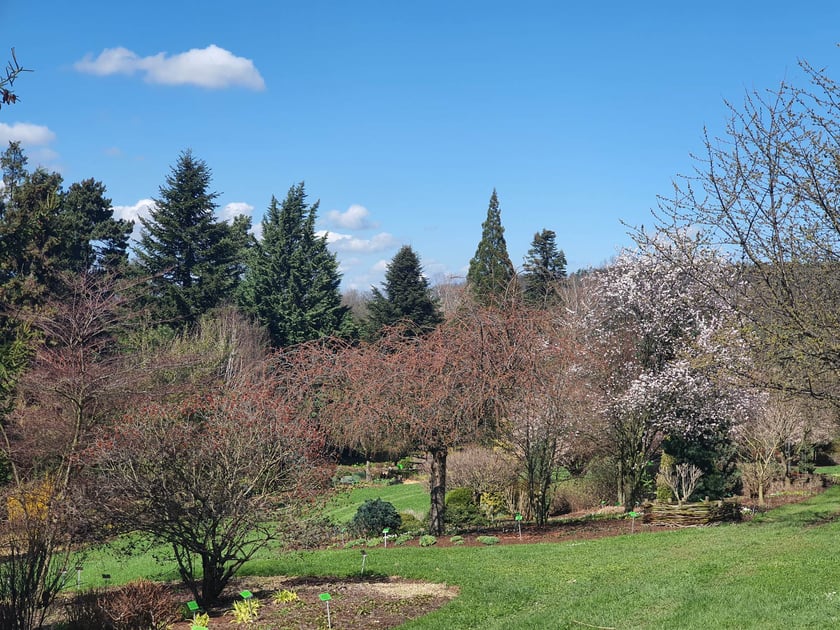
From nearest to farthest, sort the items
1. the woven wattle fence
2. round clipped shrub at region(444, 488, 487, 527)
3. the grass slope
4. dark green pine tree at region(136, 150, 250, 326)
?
the grass slope
the woven wattle fence
round clipped shrub at region(444, 488, 487, 527)
dark green pine tree at region(136, 150, 250, 326)

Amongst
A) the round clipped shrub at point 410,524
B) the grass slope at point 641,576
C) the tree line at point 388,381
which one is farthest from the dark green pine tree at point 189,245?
the grass slope at point 641,576

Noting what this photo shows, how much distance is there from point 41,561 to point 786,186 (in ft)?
29.9

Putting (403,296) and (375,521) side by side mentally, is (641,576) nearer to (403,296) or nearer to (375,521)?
(375,521)

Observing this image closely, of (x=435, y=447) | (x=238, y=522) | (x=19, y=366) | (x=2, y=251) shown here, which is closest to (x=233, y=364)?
(x=2, y=251)

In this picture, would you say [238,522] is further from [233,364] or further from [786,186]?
[233,364]

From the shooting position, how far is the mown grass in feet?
23.9

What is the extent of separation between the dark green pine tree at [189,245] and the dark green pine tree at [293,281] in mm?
1807

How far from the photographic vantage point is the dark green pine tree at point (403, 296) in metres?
37.0

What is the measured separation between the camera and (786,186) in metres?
8.71

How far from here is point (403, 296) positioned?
3703 centimetres

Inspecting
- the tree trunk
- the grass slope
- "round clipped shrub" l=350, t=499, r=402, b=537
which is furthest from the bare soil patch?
"round clipped shrub" l=350, t=499, r=402, b=537

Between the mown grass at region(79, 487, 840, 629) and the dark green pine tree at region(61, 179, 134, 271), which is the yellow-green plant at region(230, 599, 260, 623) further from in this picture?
the dark green pine tree at region(61, 179, 134, 271)

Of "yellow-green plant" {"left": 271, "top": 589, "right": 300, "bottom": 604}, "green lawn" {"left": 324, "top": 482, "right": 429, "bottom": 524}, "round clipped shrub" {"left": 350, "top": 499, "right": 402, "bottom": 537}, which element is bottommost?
"green lawn" {"left": 324, "top": 482, "right": 429, "bottom": 524}

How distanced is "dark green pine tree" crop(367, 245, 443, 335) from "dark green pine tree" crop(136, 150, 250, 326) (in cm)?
743
